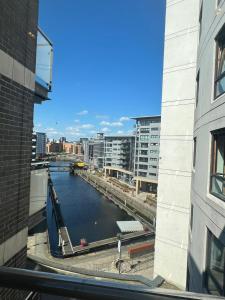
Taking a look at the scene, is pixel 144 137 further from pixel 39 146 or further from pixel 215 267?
pixel 215 267

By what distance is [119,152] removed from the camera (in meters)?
81.5

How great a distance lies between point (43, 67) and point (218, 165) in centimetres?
467

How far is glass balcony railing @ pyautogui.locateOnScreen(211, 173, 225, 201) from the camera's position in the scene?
18.4 ft

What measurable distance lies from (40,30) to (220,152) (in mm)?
4821

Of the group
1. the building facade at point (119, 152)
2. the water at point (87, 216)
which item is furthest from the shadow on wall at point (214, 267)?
the building facade at point (119, 152)

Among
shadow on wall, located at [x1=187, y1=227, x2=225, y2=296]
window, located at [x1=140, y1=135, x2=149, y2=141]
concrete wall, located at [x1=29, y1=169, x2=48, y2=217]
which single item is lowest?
shadow on wall, located at [x1=187, y1=227, x2=225, y2=296]

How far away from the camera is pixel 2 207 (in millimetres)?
3877

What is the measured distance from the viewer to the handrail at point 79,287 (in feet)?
3.17

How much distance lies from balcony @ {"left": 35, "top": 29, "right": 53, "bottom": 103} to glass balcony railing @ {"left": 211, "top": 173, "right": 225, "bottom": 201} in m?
4.48

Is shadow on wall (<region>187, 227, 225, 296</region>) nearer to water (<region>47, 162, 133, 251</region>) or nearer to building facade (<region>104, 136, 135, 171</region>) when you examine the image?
water (<region>47, 162, 133, 251</region>)

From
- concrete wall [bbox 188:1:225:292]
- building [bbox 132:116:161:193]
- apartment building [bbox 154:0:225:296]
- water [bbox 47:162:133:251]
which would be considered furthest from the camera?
building [bbox 132:116:161:193]

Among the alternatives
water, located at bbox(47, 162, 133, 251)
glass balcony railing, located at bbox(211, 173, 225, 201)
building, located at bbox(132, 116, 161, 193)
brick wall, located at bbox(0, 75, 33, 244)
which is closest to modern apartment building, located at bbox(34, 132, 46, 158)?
brick wall, located at bbox(0, 75, 33, 244)


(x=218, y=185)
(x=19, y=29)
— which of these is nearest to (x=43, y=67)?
(x=19, y=29)

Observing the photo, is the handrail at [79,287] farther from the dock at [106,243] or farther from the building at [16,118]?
the dock at [106,243]
